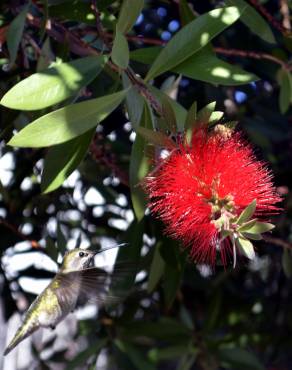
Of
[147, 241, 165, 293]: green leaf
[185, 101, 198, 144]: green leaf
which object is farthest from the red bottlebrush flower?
[147, 241, 165, 293]: green leaf

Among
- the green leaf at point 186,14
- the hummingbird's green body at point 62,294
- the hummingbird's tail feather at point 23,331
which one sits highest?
the green leaf at point 186,14

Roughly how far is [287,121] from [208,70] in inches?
50.8

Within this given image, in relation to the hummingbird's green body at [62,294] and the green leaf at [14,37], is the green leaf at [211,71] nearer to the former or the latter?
the green leaf at [14,37]

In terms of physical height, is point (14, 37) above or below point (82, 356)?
above

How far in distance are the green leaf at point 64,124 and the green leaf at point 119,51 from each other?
5 centimetres

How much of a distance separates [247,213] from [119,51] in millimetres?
377

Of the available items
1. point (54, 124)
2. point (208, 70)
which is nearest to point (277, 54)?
point (208, 70)

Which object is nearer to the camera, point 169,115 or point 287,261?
point 169,115

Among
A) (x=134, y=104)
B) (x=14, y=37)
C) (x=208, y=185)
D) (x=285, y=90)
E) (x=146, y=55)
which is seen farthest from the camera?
(x=285, y=90)

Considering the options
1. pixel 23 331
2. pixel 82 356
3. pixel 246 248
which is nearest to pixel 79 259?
pixel 23 331

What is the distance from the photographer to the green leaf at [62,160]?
138 cm

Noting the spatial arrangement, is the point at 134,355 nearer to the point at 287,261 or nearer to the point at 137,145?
the point at 287,261

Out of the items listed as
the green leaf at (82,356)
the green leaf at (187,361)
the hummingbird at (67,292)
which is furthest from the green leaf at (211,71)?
the green leaf at (187,361)

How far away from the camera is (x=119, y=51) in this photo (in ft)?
4.23
